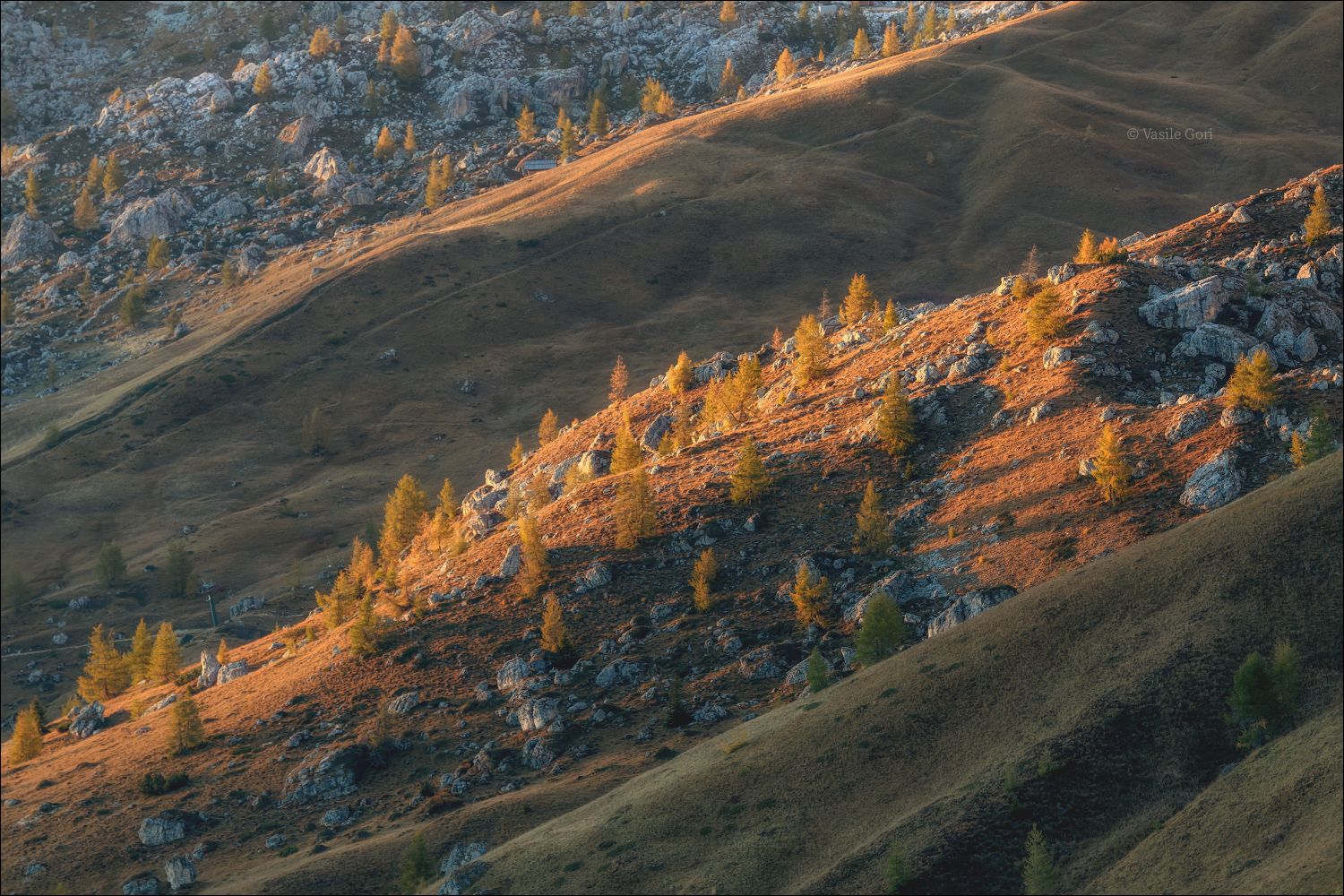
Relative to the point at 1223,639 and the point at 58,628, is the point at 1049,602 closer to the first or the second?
the point at 1223,639

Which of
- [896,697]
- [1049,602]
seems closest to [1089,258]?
[1049,602]

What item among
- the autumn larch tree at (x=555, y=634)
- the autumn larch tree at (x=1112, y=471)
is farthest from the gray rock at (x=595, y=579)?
the autumn larch tree at (x=1112, y=471)

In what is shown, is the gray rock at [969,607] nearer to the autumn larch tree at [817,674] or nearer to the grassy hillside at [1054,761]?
the grassy hillside at [1054,761]

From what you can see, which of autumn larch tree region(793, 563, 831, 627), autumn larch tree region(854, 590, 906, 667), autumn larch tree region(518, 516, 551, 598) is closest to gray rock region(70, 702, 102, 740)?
autumn larch tree region(518, 516, 551, 598)

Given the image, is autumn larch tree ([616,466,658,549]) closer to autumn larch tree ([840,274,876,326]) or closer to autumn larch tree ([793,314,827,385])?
autumn larch tree ([793,314,827,385])

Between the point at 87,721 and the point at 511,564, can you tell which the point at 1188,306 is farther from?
the point at 87,721

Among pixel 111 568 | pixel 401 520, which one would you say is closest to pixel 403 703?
pixel 401 520
